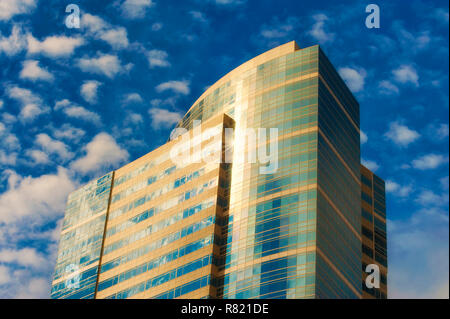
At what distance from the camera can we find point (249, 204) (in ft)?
425

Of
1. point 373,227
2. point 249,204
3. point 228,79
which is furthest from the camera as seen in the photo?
point 228,79

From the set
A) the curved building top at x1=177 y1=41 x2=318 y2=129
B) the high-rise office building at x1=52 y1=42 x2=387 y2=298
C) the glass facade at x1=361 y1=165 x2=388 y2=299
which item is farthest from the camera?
the glass facade at x1=361 y1=165 x2=388 y2=299

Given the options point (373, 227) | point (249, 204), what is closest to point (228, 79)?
point (249, 204)

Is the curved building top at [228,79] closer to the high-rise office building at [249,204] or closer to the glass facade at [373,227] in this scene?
the high-rise office building at [249,204]

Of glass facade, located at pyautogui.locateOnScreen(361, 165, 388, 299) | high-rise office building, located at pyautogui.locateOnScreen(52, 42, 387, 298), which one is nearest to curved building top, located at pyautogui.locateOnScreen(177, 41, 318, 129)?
high-rise office building, located at pyautogui.locateOnScreen(52, 42, 387, 298)

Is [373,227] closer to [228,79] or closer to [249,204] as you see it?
[249,204]

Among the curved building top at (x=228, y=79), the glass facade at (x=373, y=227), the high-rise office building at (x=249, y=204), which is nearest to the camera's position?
the high-rise office building at (x=249, y=204)

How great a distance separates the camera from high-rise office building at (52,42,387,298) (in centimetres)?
12269

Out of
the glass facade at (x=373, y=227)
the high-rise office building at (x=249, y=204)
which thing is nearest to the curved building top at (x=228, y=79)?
the high-rise office building at (x=249, y=204)

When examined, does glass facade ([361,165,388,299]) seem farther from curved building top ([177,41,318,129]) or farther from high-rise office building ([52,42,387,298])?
curved building top ([177,41,318,129])

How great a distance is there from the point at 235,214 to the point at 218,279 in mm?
11585

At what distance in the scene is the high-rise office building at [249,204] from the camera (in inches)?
4830

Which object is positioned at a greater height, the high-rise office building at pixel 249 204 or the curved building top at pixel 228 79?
the curved building top at pixel 228 79
